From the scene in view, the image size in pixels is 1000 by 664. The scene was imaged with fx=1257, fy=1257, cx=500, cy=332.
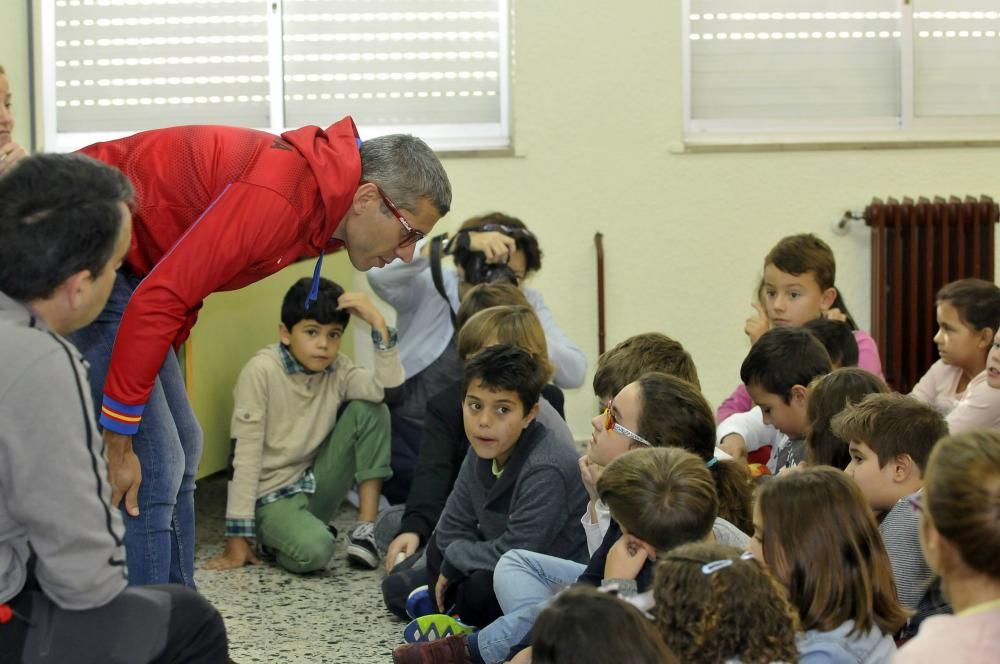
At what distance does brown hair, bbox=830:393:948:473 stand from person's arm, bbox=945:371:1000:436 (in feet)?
2.09

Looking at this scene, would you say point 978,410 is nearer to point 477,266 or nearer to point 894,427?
point 894,427

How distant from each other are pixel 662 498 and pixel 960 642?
75 centimetres

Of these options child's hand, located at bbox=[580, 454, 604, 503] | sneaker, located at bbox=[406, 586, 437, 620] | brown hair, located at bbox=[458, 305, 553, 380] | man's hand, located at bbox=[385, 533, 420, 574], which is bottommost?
sneaker, located at bbox=[406, 586, 437, 620]

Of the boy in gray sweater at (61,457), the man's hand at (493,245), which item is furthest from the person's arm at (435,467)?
the boy in gray sweater at (61,457)

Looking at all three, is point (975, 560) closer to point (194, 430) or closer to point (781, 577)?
point (781, 577)

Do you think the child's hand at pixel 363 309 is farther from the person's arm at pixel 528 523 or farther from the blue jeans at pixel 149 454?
the blue jeans at pixel 149 454

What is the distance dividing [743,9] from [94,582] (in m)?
4.18

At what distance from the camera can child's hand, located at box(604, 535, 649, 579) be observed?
7.14 ft

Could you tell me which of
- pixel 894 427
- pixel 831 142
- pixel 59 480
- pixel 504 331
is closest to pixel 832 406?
pixel 894 427

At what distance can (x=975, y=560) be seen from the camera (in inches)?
58.3

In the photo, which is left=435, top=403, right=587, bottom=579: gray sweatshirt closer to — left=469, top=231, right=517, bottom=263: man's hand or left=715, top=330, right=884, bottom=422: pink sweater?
left=715, top=330, right=884, bottom=422: pink sweater

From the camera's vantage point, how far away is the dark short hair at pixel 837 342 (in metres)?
3.39

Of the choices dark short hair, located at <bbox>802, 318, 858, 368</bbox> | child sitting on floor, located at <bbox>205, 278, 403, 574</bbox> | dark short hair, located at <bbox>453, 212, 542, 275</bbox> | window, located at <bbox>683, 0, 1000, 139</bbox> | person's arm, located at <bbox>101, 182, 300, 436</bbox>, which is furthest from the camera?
window, located at <bbox>683, 0, 1000, 139</bbox>

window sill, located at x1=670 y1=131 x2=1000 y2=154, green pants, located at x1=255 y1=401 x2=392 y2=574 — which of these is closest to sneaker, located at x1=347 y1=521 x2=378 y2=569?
green pants, located at x1=255 y1=401 x2=392 y2=574
